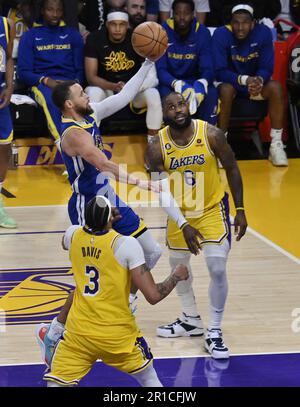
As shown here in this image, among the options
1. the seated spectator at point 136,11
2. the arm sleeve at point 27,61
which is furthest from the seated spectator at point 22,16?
the seated spectator at point 136,11

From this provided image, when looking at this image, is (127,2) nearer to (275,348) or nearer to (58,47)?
(58,47)

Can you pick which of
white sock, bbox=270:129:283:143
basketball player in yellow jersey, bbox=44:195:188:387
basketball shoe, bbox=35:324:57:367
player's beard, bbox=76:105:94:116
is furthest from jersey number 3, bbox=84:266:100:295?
white sock, bbox=270:129:283:143

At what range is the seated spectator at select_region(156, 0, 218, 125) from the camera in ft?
37.6

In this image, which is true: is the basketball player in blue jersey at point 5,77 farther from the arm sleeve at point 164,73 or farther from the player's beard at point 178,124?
the player's beard at point 178,124

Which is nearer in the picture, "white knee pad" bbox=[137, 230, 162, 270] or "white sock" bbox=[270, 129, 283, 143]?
"white knee pad" bbox=[137, 230, 162, 270]

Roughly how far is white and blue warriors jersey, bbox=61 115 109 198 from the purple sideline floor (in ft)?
3.76

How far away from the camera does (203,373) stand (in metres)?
6.04

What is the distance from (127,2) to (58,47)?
125 centimetres

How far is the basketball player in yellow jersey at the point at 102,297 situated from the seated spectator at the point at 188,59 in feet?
21.4

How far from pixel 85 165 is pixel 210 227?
910 mm

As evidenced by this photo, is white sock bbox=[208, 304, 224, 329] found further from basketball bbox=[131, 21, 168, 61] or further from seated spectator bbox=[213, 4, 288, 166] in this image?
seated spectator bbox=[213, 4, 288, 166]

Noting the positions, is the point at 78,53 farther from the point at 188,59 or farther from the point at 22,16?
the point at 188,59

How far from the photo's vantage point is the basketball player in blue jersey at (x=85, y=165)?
615cm

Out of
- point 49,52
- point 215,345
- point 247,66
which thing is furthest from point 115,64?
point 215,345
